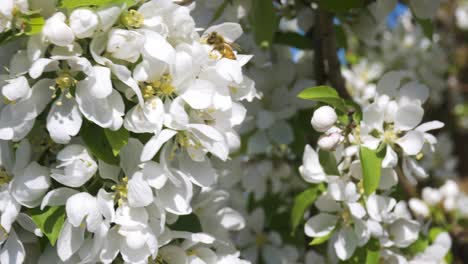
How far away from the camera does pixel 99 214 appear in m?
1.55

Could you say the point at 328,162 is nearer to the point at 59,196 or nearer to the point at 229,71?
the point at 229,71

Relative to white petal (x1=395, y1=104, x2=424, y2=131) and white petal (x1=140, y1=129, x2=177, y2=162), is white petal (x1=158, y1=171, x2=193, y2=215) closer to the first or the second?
white petal (x1=140, y1=129, x2=177, y2=162)

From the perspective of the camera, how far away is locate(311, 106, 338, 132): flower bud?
5.81 feet

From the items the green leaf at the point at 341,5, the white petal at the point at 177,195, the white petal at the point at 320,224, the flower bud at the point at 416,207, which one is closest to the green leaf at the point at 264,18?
the green leaf at the point at 341,5

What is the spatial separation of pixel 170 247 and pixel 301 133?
80 centimetres

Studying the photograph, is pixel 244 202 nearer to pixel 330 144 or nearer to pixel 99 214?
pixel 330 144

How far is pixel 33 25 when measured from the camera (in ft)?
4.99

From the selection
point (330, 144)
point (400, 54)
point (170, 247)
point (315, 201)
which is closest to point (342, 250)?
point (315, 201)

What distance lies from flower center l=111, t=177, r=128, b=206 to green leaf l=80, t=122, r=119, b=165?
7 cm

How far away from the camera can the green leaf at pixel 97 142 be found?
5.17ft

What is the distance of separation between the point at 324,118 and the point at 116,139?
0.54 metres

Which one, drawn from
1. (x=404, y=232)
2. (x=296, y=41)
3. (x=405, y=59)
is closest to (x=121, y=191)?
(x=404, y=232)

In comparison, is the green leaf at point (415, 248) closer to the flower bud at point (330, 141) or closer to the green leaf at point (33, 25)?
the flower bud at point (330, 141)

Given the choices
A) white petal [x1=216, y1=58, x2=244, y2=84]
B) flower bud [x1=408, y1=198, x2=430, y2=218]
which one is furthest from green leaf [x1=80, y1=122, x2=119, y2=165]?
flower bud [x1=408, y1=198, x2=430, y2=218]
